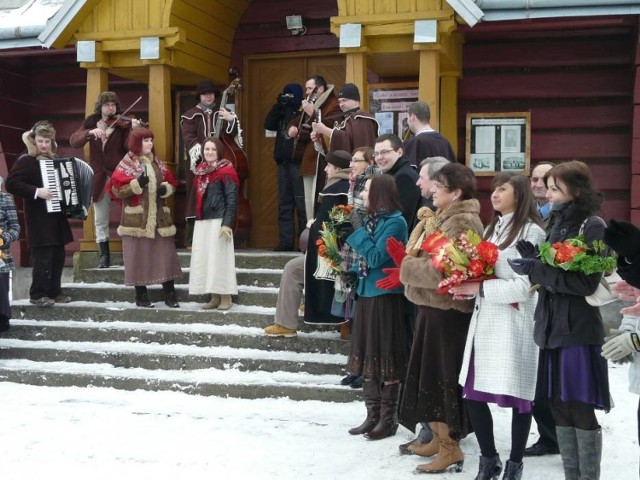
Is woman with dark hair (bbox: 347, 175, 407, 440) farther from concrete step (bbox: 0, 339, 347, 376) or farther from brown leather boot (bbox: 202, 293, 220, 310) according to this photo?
brown leather boot (bbox: 202, 293, 220, 310)

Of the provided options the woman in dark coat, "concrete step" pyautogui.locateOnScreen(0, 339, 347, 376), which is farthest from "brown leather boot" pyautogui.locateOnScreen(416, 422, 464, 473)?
the woman in dark coat

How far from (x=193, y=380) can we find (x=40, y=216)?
245 centimetres

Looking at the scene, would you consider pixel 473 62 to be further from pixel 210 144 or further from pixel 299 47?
pixel 210 144

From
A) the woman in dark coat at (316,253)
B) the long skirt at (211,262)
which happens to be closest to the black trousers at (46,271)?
the long skirt at (211,262)

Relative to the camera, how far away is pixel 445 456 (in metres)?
5.02

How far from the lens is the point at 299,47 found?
10273 millimetres

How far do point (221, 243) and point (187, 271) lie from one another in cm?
114

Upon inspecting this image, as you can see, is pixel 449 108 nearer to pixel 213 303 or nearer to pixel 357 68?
pixel 357 68

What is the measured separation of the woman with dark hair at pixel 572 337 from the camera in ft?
14.0

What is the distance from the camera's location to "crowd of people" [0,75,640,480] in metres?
4.32

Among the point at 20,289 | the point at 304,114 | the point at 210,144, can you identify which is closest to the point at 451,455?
the point at 210,144

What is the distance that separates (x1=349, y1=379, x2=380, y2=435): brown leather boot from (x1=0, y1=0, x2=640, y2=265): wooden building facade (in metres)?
3.37

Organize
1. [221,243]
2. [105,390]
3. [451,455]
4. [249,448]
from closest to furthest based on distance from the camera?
1. [451,455]
2. [249,448]
3. [105,390]
4. [221,243]

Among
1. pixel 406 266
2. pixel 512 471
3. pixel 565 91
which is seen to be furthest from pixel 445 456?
pixel 565 91
